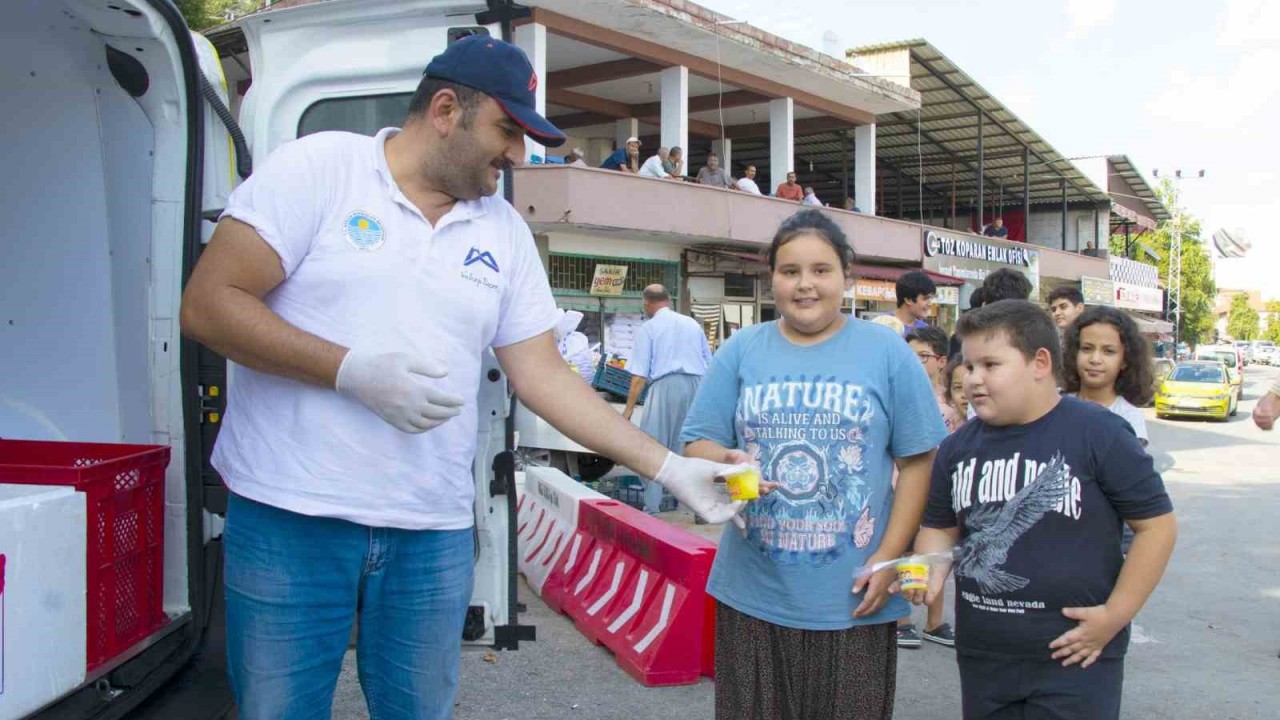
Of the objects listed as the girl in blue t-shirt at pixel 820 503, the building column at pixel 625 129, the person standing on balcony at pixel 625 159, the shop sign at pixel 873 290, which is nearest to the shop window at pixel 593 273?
the person standing on balcony at pixel 625 159

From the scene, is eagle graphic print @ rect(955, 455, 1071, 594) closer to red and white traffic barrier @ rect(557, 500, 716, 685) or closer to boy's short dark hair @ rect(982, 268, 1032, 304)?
red and white traffic barrier @ rect(557, 500, 716, 685)

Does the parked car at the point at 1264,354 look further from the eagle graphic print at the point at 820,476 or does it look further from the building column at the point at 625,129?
the eagle graphic print at the point at 820,476

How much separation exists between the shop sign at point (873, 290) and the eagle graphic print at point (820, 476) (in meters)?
19.2

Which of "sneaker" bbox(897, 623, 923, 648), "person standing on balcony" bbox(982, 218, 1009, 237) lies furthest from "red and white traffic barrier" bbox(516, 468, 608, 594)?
"person standing on balcony" bbox(982, 218, 1009, 237)

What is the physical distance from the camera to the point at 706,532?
27.5 ft

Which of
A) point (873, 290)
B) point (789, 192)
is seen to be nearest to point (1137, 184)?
point (873, 290)

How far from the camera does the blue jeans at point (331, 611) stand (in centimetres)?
214

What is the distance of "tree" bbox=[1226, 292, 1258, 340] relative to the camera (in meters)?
120

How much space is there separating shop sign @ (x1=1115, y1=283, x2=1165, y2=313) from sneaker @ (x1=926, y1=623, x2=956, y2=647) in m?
33.1

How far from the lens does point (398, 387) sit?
6.55 feet

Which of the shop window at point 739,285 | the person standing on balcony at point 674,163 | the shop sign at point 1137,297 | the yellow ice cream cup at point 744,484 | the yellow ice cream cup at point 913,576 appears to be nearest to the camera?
the yellow ice cream cup at point 744,484

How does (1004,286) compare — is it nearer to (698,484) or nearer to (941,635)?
(941,635)

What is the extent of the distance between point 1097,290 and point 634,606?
3301cm

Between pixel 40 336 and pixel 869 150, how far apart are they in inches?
872
